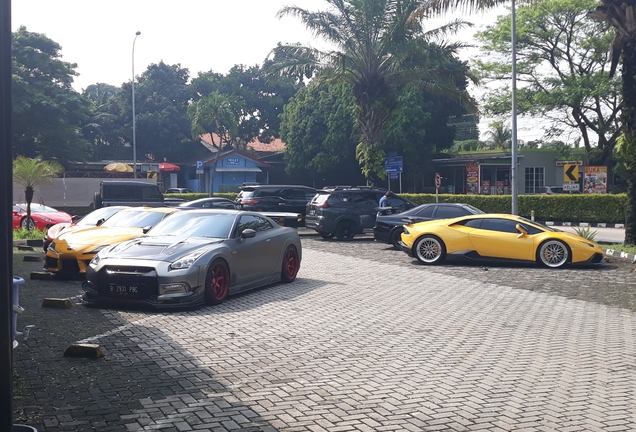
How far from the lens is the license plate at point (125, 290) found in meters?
10.0

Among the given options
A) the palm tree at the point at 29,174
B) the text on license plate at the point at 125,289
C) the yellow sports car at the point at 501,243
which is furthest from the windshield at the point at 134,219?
the palm tree at the point at 29,174

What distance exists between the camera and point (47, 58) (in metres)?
48.8

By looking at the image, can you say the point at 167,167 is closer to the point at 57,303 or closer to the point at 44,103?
the point at 44,103

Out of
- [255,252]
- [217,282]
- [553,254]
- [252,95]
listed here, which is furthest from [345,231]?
[252,95]

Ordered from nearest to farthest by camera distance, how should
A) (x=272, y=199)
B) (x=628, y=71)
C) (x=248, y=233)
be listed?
(x=248, y=233) < (x=628, y=71) < (x=272, y=199)

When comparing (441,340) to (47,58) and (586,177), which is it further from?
(47,58)

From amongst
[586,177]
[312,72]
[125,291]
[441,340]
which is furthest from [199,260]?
[586,177]

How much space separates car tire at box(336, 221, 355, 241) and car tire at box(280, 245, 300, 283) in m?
9.88

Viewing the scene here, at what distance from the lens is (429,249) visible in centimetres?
1691

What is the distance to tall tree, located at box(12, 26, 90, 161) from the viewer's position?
46219 millimetres

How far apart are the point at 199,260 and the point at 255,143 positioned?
63.9 meters

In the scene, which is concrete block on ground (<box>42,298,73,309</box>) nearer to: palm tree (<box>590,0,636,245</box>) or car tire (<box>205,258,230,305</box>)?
car tire (<box>205,258,230,305</box>)

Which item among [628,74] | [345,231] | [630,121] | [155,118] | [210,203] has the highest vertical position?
[155,118]

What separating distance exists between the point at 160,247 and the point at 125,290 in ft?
3.12
